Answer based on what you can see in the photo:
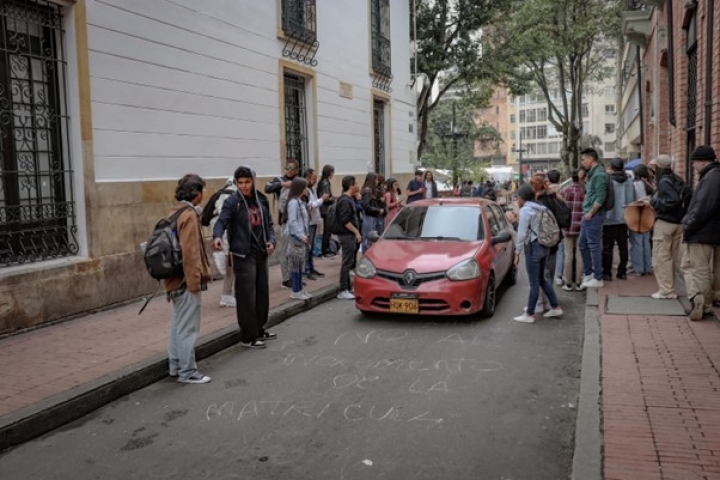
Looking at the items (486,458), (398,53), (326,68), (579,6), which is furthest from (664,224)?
(579,6)

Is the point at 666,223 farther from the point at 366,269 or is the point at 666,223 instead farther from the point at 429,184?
the point at 429,184

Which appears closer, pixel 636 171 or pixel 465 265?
pixel 465 265

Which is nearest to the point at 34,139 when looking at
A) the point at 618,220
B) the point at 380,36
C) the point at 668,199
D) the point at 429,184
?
the point at 668,199

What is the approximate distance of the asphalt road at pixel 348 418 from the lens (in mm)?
4070

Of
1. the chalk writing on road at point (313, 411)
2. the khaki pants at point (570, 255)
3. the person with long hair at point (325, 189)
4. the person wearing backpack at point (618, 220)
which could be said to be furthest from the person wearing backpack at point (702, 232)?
the person with long hair at point (325, 189)

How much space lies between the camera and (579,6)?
2469 cm

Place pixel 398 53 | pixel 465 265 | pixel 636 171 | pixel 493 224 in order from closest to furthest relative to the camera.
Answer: pixel 465 265
pixel 493 224
pixel 636 171
pixel 398 53

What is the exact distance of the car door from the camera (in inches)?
344

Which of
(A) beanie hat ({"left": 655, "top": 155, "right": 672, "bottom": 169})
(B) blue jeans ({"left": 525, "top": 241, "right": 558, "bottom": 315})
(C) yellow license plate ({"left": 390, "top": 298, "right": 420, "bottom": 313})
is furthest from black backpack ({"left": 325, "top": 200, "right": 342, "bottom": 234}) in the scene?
(A) beanie hat ({"left": 655, "top": 155, "right": 672, "bottom": 169})

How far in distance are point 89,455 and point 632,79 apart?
28054 mm

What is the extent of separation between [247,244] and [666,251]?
5.36m

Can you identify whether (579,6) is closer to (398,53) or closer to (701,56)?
(398,53)

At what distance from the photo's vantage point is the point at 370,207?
11.5 m

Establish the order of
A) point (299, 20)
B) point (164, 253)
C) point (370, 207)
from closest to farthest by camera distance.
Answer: point (164, 253) → point (370, 207) → point (299, 20)
